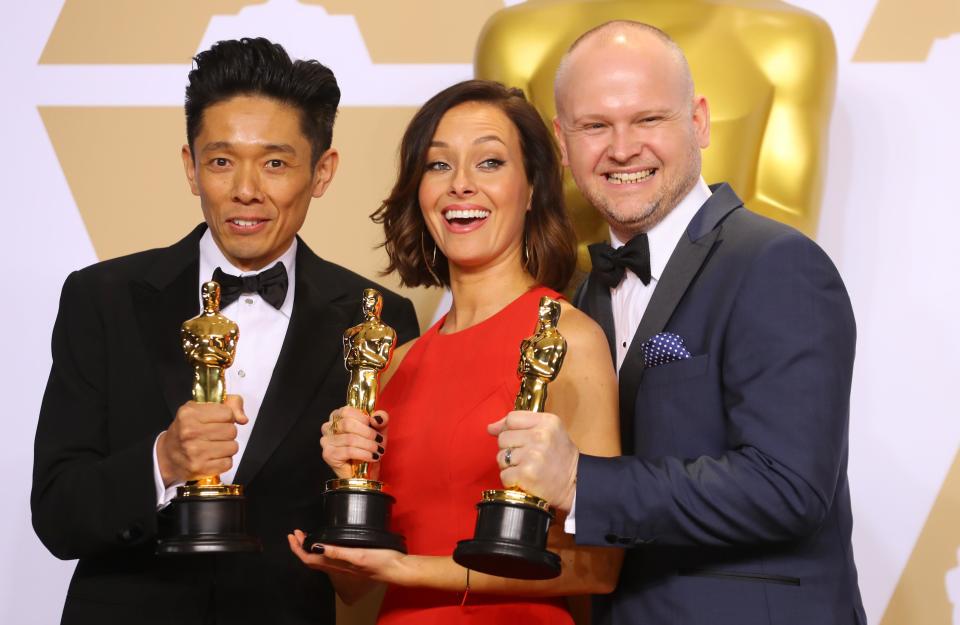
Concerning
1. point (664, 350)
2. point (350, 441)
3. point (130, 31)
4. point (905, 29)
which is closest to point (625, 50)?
point (664, 350)

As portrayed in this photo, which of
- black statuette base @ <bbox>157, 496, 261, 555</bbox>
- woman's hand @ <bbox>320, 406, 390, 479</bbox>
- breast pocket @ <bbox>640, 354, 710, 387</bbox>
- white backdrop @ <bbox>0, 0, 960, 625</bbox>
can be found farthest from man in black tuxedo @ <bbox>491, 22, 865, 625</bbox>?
white backdrop @ <bbox>0, 0, 960, 625</bbox>

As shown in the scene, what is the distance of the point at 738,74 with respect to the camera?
10.3ft

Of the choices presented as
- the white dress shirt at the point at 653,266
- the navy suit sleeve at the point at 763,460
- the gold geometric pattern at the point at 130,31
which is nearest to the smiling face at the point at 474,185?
the white dress shirt at the point at 653,266

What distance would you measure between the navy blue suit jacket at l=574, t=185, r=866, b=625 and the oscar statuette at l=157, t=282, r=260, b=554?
23.3 inches

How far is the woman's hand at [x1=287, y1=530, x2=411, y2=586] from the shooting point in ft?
6.99

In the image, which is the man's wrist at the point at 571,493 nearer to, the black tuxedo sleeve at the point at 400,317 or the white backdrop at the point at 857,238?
the black tuxedo sleeve at the point at 400,317

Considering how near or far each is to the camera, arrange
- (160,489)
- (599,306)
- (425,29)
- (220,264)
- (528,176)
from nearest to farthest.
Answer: (160,489)
(599,306)
(528,176)
(220,264)
(425,29)

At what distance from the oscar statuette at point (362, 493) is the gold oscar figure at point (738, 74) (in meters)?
0.91

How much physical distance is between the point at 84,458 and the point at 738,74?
176cm

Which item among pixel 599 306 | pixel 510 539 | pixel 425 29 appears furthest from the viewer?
pixel 425 29

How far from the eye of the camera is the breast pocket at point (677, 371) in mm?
2084

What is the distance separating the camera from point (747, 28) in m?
3.20

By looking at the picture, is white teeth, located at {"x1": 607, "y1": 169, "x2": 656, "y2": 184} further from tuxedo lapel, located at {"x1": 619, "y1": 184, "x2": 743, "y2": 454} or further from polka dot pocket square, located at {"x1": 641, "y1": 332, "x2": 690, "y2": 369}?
polka dot pocket square, located at {"x1": 641, "y1": 332, "x2": 690, "y2": 369}

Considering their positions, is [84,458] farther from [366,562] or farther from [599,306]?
[599,306]
